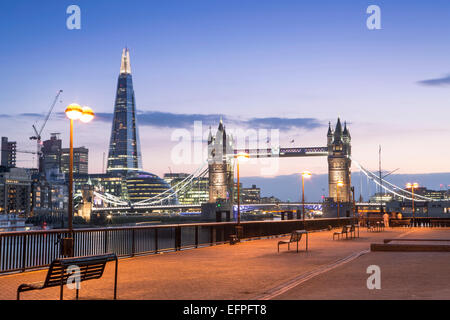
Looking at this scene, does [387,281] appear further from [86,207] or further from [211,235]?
[86,207]

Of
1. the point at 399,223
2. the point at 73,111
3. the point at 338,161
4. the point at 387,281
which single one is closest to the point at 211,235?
the point at 73,111

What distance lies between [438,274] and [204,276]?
5.27 m

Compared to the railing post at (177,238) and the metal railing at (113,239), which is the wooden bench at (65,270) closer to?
the metal railing at (113,239)

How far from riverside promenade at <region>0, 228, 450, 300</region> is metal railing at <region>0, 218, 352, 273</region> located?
0.82 metres

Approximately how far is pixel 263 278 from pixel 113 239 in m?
7.27

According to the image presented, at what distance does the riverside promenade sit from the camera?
9.56 metres

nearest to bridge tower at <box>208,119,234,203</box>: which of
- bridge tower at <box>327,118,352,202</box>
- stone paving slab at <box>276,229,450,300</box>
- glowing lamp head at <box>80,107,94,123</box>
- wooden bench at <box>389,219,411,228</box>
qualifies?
bridge tower at <box>327,118,352,202</box>

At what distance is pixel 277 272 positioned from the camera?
42.9 ft

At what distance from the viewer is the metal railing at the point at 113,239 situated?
1395cm

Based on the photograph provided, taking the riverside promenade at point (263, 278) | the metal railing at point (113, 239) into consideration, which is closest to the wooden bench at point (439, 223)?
the metal railing at point (113, 239)

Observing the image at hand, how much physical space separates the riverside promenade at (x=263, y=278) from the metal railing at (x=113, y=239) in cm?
82

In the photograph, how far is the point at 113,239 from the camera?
1769 centimetres

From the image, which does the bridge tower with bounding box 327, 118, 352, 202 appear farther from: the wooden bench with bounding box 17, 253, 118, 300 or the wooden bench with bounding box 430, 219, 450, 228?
the wooden bench with bounding box 17, 253, 118, 300
